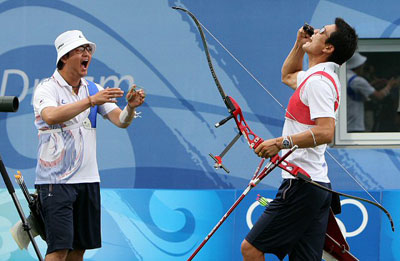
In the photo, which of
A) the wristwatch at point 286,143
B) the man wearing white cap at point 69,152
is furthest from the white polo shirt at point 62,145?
the wristwatch at point 286,143

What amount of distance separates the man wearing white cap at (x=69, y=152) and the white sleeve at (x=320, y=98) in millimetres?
983

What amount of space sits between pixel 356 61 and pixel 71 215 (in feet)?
8.46

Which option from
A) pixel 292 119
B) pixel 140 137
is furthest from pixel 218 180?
pixel 292 119

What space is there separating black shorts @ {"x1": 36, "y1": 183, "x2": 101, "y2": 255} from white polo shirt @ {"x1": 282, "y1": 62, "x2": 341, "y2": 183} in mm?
1167

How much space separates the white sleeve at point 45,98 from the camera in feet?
14.1

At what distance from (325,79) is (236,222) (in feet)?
6.29

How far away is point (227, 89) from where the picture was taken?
18.5 ft

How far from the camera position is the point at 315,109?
3955mm

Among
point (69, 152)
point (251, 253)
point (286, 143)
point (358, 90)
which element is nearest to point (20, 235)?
point (69, 152)

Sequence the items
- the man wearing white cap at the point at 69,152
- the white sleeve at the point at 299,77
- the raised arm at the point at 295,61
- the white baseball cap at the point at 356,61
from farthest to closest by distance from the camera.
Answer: the white baseball cap at the point at 356,61, the raised arm at the point at 295,61, the white sleeve at the point at 299,77, the man wearing white cap at the point at 69,152

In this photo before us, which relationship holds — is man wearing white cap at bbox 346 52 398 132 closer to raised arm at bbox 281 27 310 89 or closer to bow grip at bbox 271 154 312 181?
raised arm at bbox 281 27 310 89

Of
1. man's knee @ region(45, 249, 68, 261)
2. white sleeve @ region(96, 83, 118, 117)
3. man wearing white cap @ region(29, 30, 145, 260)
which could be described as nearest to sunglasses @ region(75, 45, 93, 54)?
man wearing white cap @ region(29, 30, 145, 260)

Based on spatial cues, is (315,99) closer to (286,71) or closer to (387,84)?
(286,71)

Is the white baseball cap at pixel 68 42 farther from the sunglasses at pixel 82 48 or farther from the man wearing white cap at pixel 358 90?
the man wearing white cap at pixel 358 90
